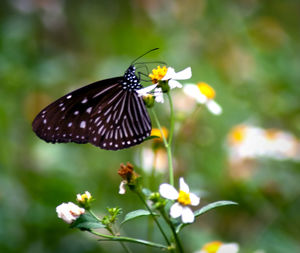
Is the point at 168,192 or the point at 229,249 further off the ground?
the point at 168,192

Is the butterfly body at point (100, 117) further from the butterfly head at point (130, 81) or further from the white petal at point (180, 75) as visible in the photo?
the white petal at point (180, 75)

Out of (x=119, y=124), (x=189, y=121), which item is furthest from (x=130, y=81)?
(x=189, y=121)

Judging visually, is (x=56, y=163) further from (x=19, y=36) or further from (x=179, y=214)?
(x=179, y=214)

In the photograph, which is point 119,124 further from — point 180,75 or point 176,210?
point 176,210

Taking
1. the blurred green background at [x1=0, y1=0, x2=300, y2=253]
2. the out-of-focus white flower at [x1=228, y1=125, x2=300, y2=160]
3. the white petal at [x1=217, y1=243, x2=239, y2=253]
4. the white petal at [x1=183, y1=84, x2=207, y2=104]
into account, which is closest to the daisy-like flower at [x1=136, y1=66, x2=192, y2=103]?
the white petal at [x1=183, y1=84, x2=207, y2=104]

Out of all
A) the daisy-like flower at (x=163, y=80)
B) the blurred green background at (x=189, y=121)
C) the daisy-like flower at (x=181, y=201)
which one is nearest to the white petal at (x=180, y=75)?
the daisy-like flower at (x=163, y=80)

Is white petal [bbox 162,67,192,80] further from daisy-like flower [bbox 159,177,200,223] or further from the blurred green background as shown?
the blurred green background
